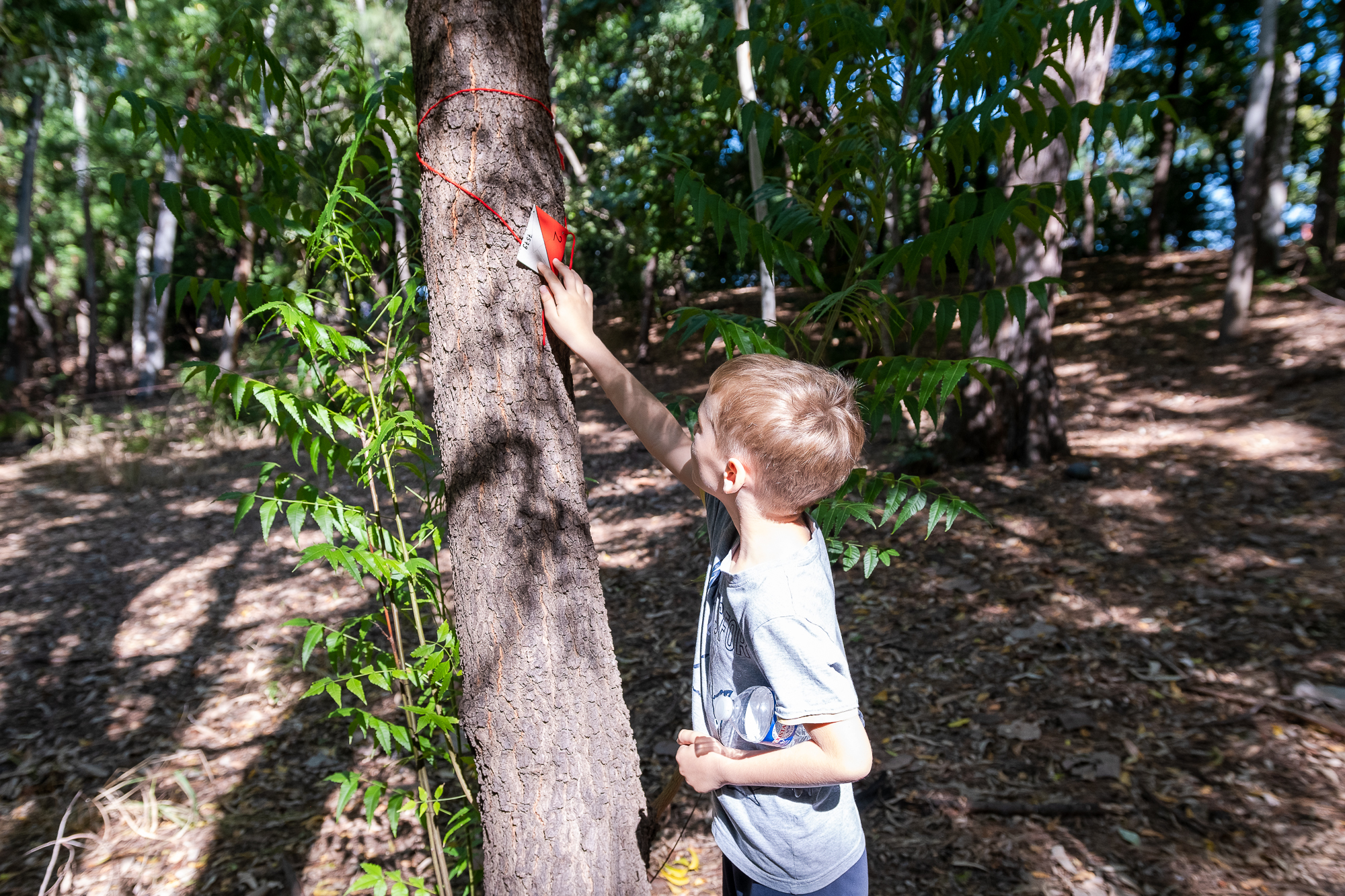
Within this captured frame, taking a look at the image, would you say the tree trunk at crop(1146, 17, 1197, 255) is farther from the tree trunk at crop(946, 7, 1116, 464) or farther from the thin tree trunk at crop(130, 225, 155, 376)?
the thin tree trunk at crop(130, 225, 155, 376)

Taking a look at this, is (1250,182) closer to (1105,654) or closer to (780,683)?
(1105,654)

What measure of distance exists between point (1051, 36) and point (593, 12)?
1129cm

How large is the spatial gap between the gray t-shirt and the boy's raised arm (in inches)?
7.4

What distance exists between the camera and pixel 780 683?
51.9 inches

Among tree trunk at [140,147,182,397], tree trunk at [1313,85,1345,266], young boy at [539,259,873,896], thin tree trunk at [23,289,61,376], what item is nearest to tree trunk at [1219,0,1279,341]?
tree trunk at [1313,85,1345,266]

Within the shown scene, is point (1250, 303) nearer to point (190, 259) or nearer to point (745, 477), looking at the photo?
point (745, 477)

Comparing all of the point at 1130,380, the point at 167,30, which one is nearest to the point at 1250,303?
the point at 1130,380

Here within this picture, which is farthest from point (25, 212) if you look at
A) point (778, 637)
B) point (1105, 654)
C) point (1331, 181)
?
point (1331, 181)

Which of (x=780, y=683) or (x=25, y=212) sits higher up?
(x=25, y=212)

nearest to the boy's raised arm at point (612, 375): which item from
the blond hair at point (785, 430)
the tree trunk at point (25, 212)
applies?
the blond hair at point (785, 430)

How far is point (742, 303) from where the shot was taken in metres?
14.9

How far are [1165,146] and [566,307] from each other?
17964 millimetres

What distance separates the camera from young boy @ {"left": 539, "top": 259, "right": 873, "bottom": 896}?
1.31m

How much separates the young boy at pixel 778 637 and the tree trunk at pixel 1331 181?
42.9ft
